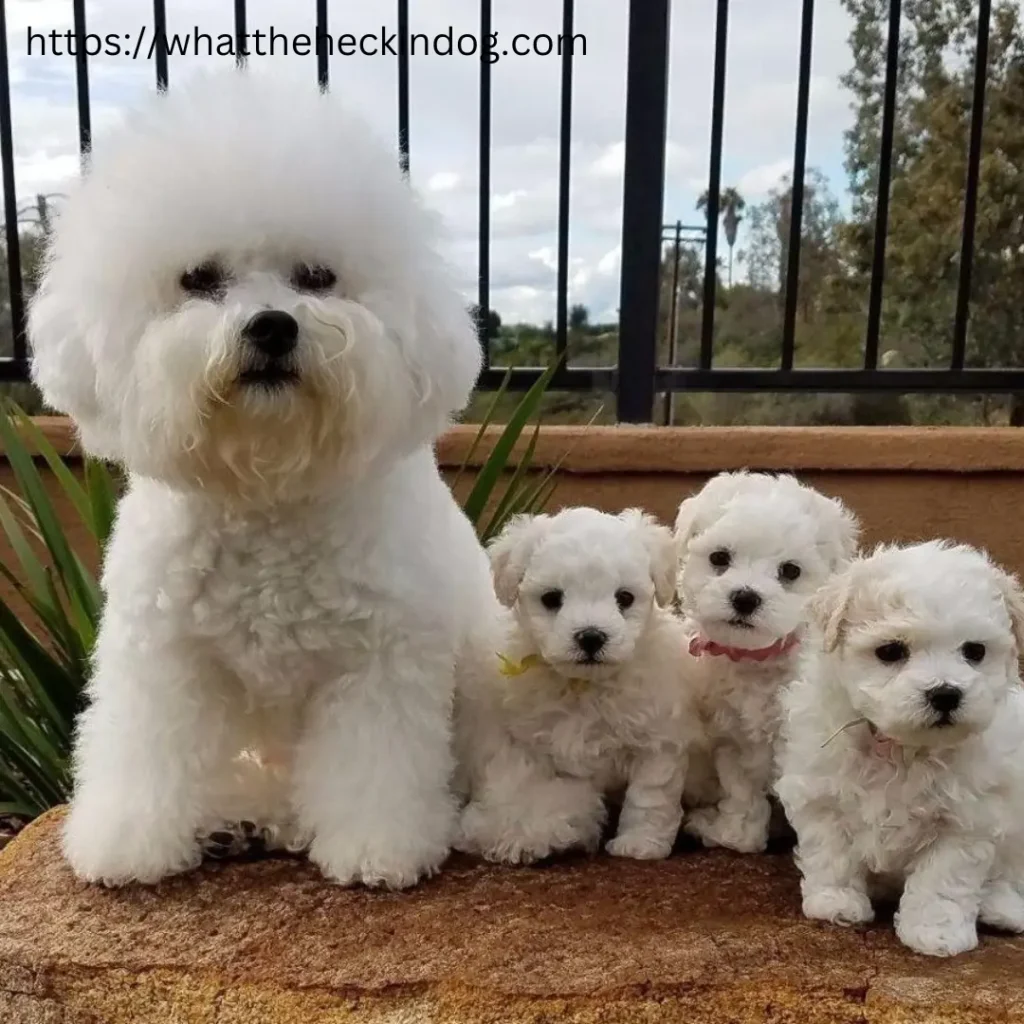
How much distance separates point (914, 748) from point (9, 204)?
261cm

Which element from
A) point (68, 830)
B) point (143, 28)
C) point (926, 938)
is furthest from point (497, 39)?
point (926, 938)

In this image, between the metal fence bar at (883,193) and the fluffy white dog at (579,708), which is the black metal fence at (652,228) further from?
the fluffy white dog at (579,708)

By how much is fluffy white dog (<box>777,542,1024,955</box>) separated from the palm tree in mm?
1806

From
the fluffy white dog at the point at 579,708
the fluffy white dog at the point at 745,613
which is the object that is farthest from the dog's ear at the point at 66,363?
the fluffy white dog at the point at 745,613

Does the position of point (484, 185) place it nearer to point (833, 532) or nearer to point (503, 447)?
point (503, 447)

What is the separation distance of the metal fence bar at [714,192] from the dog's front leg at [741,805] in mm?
1625

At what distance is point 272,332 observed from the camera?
1.18m

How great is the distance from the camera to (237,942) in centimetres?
131

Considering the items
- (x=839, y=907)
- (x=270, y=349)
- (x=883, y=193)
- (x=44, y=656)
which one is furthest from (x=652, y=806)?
(x=883, y=193)

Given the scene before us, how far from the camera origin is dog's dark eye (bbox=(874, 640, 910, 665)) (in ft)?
3.93

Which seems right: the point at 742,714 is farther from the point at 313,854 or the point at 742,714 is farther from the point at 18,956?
the point at 18,956

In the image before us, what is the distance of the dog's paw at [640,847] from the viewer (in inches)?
59.4

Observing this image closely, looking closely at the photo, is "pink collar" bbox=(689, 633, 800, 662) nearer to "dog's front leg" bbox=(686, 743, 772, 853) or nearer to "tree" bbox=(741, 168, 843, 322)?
"dog's front leg" bbox=(686, 743, 772, 853)

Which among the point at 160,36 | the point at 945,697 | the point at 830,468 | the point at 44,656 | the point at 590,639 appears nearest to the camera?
the point at 945,697
